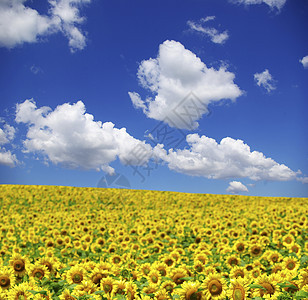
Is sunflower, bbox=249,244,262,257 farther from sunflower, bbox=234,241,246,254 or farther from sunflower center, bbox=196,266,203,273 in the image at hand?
sunflower center, bbox=196,266,203,273

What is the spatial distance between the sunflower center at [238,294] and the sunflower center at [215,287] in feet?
0.78

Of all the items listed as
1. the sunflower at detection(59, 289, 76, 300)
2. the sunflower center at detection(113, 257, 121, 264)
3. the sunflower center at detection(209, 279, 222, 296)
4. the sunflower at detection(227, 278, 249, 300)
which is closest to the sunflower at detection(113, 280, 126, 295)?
Answer: the sunflower at detection(59, 289, 76, 300)

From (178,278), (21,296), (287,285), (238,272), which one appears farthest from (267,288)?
(21,296)

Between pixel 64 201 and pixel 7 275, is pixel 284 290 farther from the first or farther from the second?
pixel 64 201

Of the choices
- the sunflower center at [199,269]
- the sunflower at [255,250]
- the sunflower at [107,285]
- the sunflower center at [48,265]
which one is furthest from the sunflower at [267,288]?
the sunflower at [255,250]

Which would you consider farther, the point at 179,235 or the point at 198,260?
the point at 179,235

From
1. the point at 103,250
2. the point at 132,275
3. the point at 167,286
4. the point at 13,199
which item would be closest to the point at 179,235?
the point at 103,250

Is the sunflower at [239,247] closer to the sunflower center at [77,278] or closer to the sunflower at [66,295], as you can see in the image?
the sunflower center at [77,278]

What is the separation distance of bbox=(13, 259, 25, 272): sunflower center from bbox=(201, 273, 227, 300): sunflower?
3.73 meters

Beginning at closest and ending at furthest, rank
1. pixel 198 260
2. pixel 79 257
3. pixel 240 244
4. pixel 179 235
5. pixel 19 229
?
pixel 198 260
pixel 240 244
pixel 79 257
pixel 179 235
pixel 19 229

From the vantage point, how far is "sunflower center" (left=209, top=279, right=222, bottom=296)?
411 centimetres

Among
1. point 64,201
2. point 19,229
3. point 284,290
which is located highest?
point 64,201

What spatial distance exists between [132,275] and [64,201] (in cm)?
1914

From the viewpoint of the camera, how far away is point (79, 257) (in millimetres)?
9445
